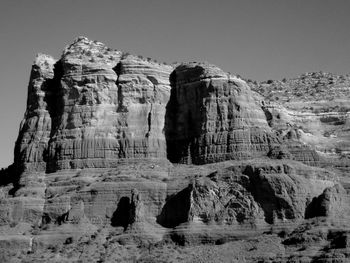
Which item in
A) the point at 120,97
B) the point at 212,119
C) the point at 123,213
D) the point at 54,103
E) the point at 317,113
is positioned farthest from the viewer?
the point at 317,113

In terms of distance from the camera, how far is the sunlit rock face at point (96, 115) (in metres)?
101

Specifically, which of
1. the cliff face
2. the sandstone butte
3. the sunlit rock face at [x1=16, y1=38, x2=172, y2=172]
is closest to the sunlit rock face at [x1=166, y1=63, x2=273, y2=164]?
the sandstone butte

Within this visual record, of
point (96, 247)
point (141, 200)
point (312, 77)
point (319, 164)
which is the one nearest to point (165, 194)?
point (141, 200)

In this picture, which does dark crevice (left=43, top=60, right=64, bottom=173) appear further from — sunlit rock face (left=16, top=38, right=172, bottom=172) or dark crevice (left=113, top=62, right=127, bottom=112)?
dark crevice (left=113, top=62, right=127, bottom=112)

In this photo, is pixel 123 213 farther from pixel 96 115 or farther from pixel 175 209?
pixel 96 115

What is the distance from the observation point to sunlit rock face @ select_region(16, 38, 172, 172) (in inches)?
3976

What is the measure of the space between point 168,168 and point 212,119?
6097 mm

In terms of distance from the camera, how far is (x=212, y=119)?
100125mm

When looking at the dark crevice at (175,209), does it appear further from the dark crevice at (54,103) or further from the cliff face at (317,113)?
the cliff face at (317,113)

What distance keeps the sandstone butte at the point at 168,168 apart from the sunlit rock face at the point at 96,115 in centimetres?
11

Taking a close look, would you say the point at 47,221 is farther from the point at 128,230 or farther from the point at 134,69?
the point at 134,69

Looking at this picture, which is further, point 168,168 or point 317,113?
point 317,113

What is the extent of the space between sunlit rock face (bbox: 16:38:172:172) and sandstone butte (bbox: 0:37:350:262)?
0.37 ft

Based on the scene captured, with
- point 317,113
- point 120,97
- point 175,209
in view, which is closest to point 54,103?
point 120,97
